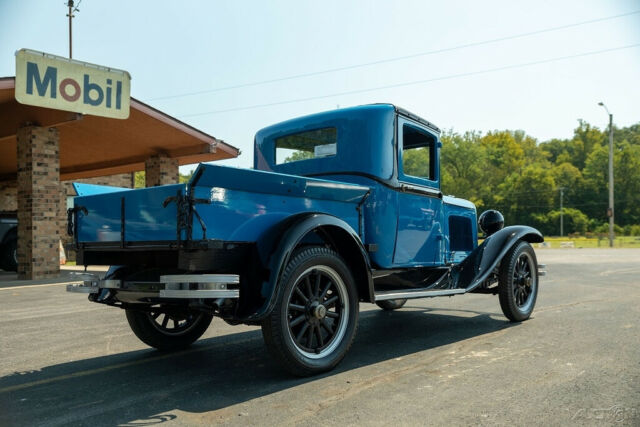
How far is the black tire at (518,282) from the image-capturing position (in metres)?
5.71

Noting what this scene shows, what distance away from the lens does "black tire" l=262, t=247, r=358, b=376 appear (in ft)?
11.2

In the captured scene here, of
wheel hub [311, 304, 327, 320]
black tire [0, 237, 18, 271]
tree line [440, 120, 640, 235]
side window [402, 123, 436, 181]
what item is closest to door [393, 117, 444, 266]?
side window [402, 123, 436, 181]

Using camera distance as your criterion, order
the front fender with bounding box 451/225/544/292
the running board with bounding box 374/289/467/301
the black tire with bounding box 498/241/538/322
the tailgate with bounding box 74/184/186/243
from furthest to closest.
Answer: the black tire with bounding box 498/241/538/322 → the front fender with bounding box 451/225/544/292 → the running board with bounding box 374/289/467/301 → the tailgate with bounding box 74/184/186/243

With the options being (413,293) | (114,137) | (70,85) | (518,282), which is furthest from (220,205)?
(114,137)

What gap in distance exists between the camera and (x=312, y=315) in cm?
369

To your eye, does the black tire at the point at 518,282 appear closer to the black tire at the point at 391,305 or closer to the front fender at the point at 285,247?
the black tire at the point at 391,305

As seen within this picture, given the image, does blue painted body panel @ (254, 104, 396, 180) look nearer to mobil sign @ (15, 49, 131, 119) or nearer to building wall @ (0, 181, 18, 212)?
mobil sign @ (15, 49, 131, 119)

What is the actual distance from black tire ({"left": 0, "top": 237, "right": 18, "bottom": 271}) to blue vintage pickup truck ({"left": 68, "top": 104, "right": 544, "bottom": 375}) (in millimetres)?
10350

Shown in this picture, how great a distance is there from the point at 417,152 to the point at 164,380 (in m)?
3.27

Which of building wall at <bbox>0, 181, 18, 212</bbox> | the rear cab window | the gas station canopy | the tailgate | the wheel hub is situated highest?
the gas station canopy

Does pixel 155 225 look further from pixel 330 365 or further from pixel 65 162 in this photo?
pixel 65 162

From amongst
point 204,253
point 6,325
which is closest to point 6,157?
point 6,325

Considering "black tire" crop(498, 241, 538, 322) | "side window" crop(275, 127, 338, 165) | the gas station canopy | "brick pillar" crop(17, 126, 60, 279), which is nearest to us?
"side window" crop(275, 127, 338, 165)

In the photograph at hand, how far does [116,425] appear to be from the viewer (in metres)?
2.73
